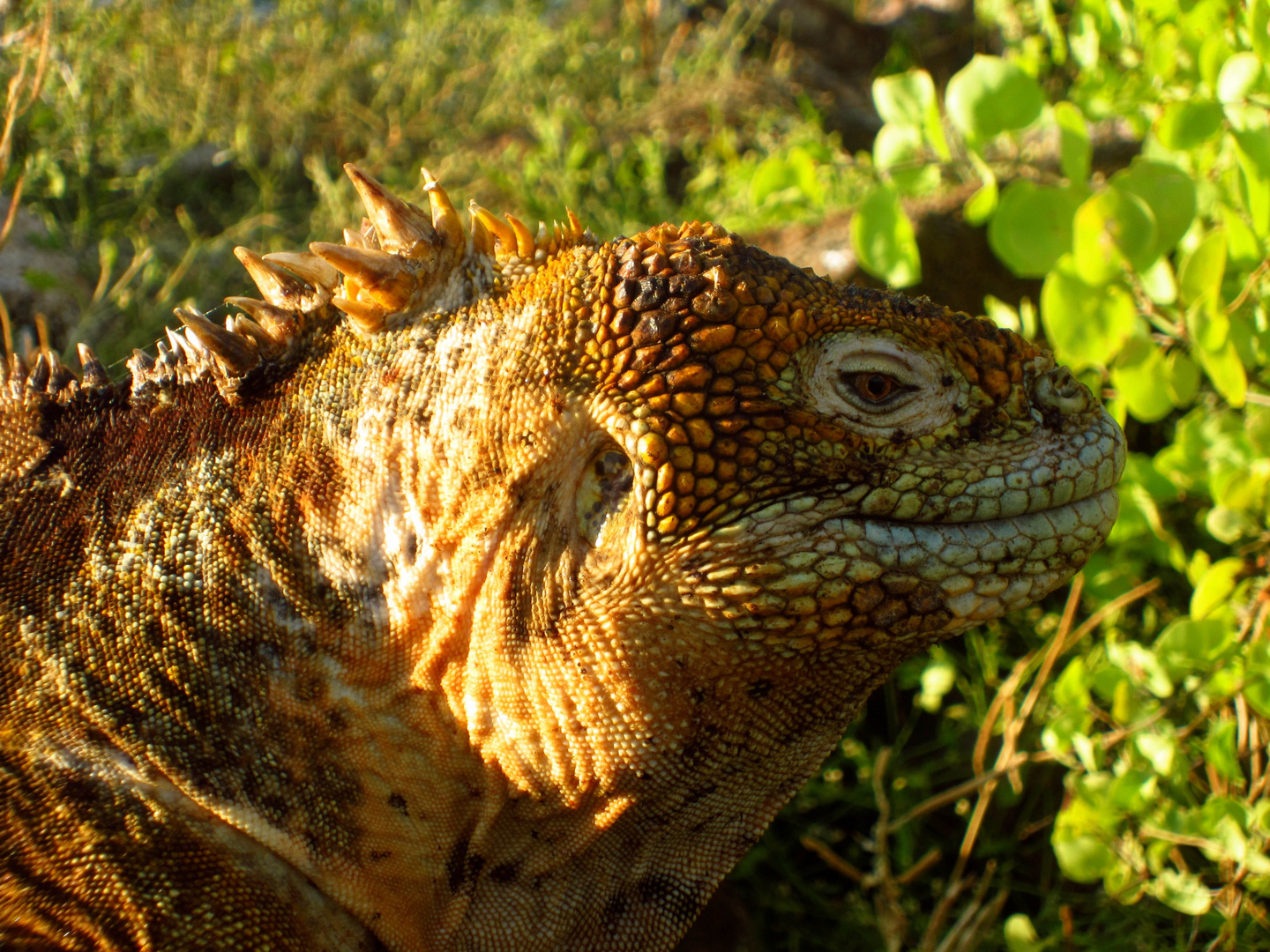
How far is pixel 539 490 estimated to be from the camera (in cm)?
170

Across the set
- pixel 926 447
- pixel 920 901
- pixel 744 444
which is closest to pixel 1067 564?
pixel 926 447

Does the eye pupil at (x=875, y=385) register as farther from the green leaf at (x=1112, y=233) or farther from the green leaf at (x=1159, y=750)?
the green leaf at (x=1159, y=750)

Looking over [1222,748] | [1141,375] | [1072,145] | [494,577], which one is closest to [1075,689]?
[1222,748]

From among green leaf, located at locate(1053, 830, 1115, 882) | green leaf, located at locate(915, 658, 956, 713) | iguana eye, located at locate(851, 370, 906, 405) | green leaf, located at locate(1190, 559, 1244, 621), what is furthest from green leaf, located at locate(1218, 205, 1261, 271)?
green leaf, located at locate(915, 658, 956, 713)

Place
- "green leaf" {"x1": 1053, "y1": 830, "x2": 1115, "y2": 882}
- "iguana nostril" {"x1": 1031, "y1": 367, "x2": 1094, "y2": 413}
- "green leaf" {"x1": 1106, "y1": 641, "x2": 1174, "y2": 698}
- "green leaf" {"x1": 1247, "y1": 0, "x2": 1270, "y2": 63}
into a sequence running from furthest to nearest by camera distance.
A: 1. "green leaf" {"x1": 1106, "y1": 641, "x2": 1174, "y2": 698}
2. "green leaf" {"x1": 1053, "y1": 830, "x2": 1115, "y2": 882}
3. "green leaf" {"x1": 1247, "y1": 0, "x2": 1270, "y2": 63}
4. "iguana nostril" {"x1": 1031, "y1": 367, "x2": 1094, "y2": 413}

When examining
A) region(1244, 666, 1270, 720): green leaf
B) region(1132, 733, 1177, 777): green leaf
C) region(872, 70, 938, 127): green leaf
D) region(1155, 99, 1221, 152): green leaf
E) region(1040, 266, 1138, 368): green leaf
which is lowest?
region(1132, 733, 1177, 777): green leaf

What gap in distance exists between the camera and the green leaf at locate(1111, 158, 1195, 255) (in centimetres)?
204

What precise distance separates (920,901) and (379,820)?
2622mm

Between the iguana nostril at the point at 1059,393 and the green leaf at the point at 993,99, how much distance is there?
2.04ft

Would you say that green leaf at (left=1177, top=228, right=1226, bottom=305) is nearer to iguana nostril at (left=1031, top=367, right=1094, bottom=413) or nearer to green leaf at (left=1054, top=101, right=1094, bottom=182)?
green leaf at (left=1054, top=101, right=1094, bottom=182)

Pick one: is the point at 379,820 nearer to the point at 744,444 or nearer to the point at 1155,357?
the point at 744,444

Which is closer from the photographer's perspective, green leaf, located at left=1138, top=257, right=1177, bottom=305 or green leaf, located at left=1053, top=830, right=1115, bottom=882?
green leaf, located at left=1138, top=257, right=1177, bottom=305

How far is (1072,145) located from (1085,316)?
1.26 ft

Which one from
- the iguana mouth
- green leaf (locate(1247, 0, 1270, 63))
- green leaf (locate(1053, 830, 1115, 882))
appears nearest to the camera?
the iguana mouth
